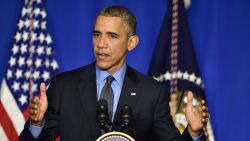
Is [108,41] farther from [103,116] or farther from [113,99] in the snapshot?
[103,116]

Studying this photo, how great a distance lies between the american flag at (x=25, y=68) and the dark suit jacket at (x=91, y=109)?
1482 mm

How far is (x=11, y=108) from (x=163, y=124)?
1.83 meters

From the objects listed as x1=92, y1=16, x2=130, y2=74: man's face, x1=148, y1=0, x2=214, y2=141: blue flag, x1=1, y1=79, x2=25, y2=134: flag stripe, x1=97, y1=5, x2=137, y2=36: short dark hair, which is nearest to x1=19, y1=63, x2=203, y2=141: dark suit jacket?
x1=92, y1=16, x2=130, y2=74: man's face

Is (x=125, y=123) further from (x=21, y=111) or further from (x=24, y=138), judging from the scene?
(x=21, y=111)

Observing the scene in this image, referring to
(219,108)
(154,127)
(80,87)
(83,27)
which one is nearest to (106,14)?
(80,87)

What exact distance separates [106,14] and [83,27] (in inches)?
68.3

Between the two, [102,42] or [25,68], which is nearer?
[102,42]

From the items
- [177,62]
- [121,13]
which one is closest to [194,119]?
[121,13]

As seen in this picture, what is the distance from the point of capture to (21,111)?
3.73 m

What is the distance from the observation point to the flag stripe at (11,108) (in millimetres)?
3707

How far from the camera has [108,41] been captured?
2.16 meters

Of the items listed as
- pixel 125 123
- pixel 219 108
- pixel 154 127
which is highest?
pixel 125 123

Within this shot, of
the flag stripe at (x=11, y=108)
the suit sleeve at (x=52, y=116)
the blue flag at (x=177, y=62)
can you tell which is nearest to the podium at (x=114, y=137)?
the suit sleeve at (x=52, y=116)

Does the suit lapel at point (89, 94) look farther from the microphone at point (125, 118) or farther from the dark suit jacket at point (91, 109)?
the microphone at point (125, 118)
